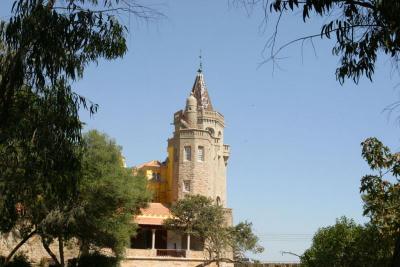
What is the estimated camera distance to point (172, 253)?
1736 inches

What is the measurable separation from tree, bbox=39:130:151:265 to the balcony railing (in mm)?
9629

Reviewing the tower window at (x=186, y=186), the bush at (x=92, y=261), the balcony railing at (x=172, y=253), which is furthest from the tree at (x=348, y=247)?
the tower window at (x=186, y=186)

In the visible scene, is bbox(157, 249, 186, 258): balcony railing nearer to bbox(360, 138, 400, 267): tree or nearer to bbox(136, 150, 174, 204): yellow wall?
bbox(136, 150, 174, 204): yellow wall

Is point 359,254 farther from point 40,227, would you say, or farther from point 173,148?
point 173,148

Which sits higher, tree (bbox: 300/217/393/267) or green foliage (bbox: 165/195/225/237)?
green foliage (bbox: 165/195/225/237)

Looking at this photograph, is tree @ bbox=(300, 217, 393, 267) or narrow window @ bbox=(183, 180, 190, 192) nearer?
tree @ bbox=(300, 217, 393, 267)

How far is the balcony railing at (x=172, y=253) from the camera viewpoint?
4337 cm

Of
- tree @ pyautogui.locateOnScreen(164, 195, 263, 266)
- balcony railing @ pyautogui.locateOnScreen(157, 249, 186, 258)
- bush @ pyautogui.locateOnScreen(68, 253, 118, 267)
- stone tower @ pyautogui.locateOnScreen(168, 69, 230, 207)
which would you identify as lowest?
bush @ pyautogui.locateOnScreen(68, 253, 118, 267)

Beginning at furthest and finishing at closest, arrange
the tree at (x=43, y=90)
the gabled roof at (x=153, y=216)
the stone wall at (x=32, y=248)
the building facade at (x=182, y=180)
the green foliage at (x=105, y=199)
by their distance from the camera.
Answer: the gabled roof at (x=153, y=216) < the building facade at (x=182, y=180) < the stone wall at (x=32, y=248) < the green foliage at (x=105, y=199) < the tree at (x=43, y=90)

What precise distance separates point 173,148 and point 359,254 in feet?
96.3

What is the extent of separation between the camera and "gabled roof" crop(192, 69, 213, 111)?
Answer: 56.8 metres

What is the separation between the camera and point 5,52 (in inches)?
542

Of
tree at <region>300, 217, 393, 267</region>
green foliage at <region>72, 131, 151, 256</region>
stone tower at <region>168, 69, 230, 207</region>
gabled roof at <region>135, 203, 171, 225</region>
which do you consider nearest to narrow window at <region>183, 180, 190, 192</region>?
stone tower at <region>168, 69, 230, 207</region>

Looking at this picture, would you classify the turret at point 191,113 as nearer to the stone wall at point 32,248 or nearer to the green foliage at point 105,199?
the stone wall at point 32,248
